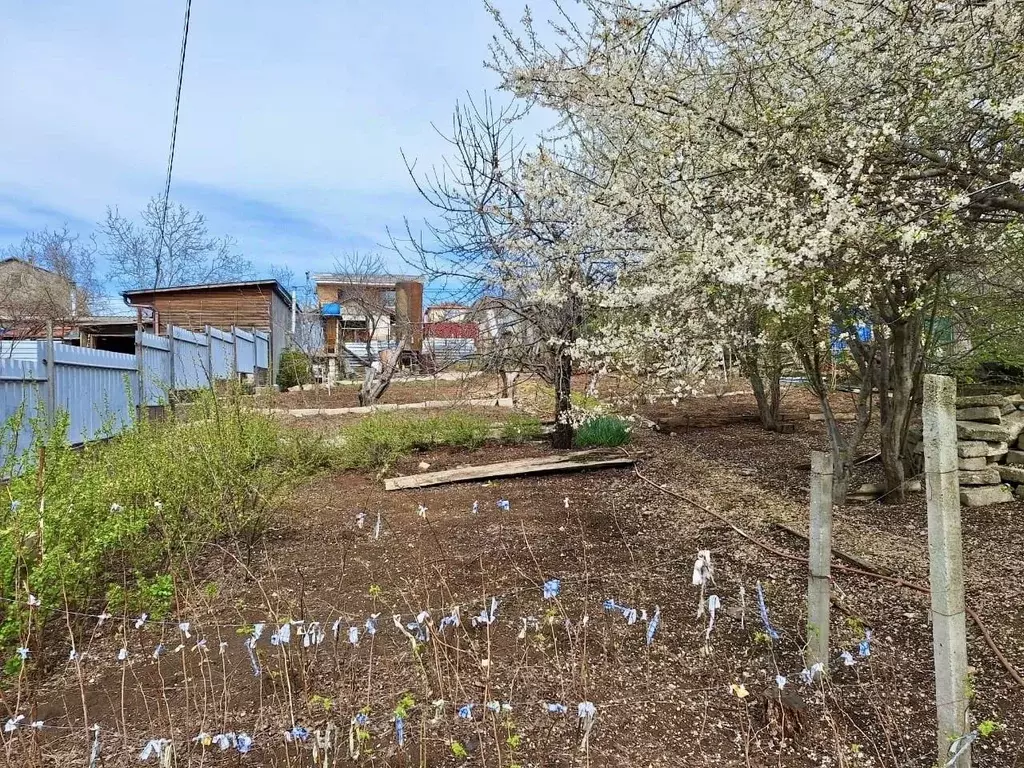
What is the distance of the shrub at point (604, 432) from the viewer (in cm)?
649

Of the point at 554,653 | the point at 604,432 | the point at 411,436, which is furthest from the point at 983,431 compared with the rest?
the point at 411,436

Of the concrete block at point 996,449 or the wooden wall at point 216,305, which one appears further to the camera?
the wooden wall at point 216,305

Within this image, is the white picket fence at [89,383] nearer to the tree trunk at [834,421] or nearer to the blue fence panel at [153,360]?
the blue fence panel at [153,360]

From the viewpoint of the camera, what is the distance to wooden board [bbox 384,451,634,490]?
5.58 metres

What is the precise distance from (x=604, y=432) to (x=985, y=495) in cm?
320

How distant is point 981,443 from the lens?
14.4ft

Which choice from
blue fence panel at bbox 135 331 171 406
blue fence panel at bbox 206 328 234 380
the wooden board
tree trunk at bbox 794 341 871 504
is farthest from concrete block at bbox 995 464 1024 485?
blue fence panel at bbox 206 328 234 380

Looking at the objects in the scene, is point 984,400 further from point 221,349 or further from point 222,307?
point 222,307

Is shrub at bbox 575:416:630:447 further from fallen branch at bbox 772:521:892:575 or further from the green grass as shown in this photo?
fallen branch at bbox 772:521:892:575

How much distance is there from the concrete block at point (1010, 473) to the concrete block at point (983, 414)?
335mm

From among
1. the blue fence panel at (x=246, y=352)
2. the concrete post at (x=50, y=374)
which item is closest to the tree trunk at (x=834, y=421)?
the concrete post at (x=50, y=374)

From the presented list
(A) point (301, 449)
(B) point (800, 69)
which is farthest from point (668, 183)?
(A) point (301, 449)

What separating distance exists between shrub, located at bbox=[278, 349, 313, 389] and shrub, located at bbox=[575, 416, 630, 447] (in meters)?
13.2

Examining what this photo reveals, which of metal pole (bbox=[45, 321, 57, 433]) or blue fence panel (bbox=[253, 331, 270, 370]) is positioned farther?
blue fence panel (bbox=[253, 331, 270, 370])
